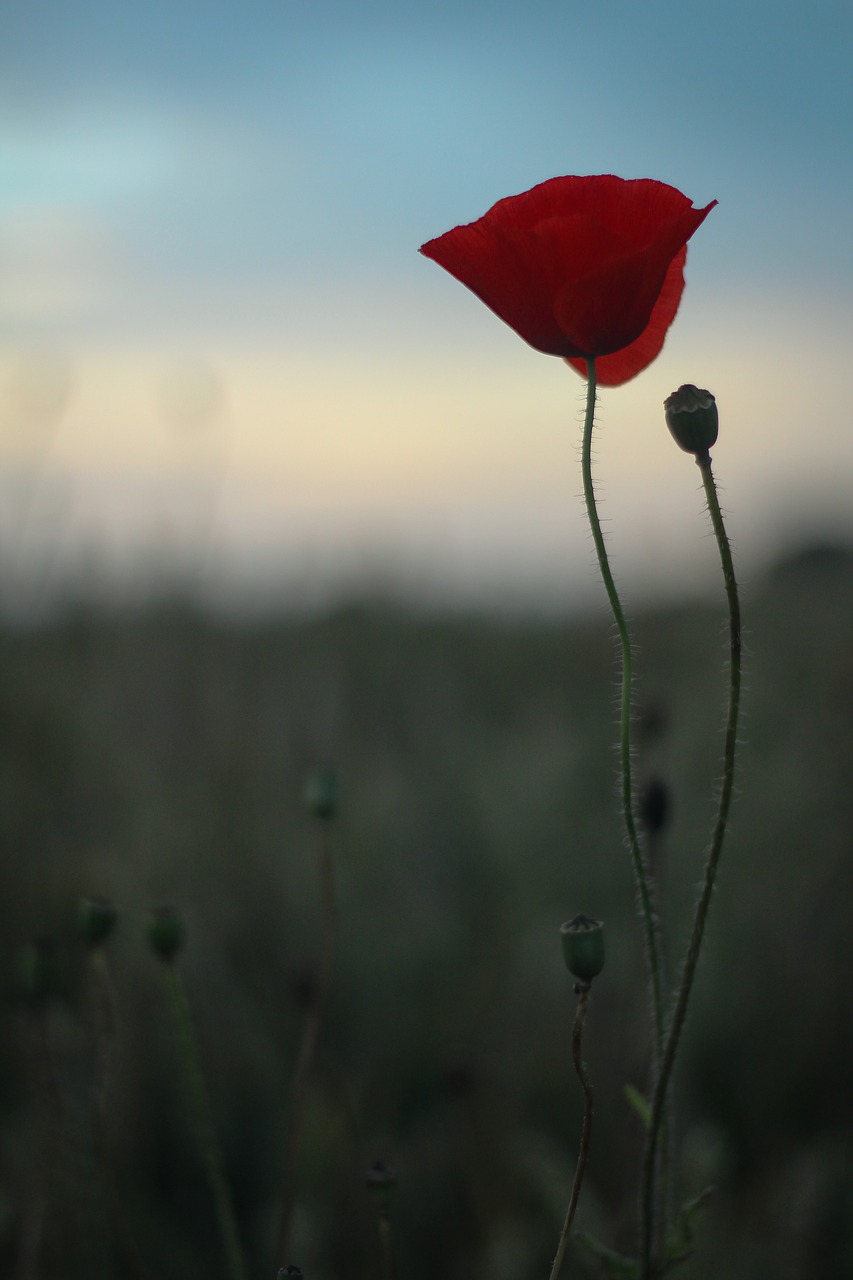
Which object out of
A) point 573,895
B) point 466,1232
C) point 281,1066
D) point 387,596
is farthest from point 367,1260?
point 387,596

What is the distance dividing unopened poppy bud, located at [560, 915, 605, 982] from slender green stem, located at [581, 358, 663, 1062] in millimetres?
57

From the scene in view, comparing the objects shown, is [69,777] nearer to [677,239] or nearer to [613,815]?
[613,815]

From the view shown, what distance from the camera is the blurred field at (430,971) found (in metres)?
2.08

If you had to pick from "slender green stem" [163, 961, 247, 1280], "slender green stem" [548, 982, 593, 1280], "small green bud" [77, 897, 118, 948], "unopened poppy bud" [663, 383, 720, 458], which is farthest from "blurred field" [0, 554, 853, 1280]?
"unopened poppy bud" [663, 383, 720, 458]

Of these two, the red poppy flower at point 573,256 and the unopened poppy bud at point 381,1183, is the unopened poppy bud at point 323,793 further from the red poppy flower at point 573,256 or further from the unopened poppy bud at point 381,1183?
the red poppy flower at point 573,256

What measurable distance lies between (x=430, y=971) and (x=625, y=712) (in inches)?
82.7

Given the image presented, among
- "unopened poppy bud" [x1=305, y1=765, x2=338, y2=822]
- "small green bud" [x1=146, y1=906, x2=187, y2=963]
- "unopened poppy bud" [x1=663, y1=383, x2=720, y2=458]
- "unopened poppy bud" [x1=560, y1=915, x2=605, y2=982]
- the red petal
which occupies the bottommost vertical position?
"small green bud" [x1=146, y1=906, x2=187, y2=963]

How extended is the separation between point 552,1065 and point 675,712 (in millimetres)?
1610

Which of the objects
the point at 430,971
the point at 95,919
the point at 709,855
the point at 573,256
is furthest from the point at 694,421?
the point at 430,971

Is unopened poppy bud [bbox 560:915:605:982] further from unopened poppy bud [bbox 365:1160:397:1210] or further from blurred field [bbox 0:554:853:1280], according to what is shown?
blurred field [bbox 0:554:853:1280]

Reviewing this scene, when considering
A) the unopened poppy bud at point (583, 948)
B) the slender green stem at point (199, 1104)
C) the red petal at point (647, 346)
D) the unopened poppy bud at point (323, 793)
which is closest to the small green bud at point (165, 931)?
the slender green stem at point (199, 1104)

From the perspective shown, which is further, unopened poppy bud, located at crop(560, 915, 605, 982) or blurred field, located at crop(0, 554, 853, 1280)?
blurred field, located at crop(0, 554, 853, 1280)

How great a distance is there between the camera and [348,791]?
13.2 feet

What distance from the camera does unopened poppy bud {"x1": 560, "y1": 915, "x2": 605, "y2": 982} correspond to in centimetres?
103
